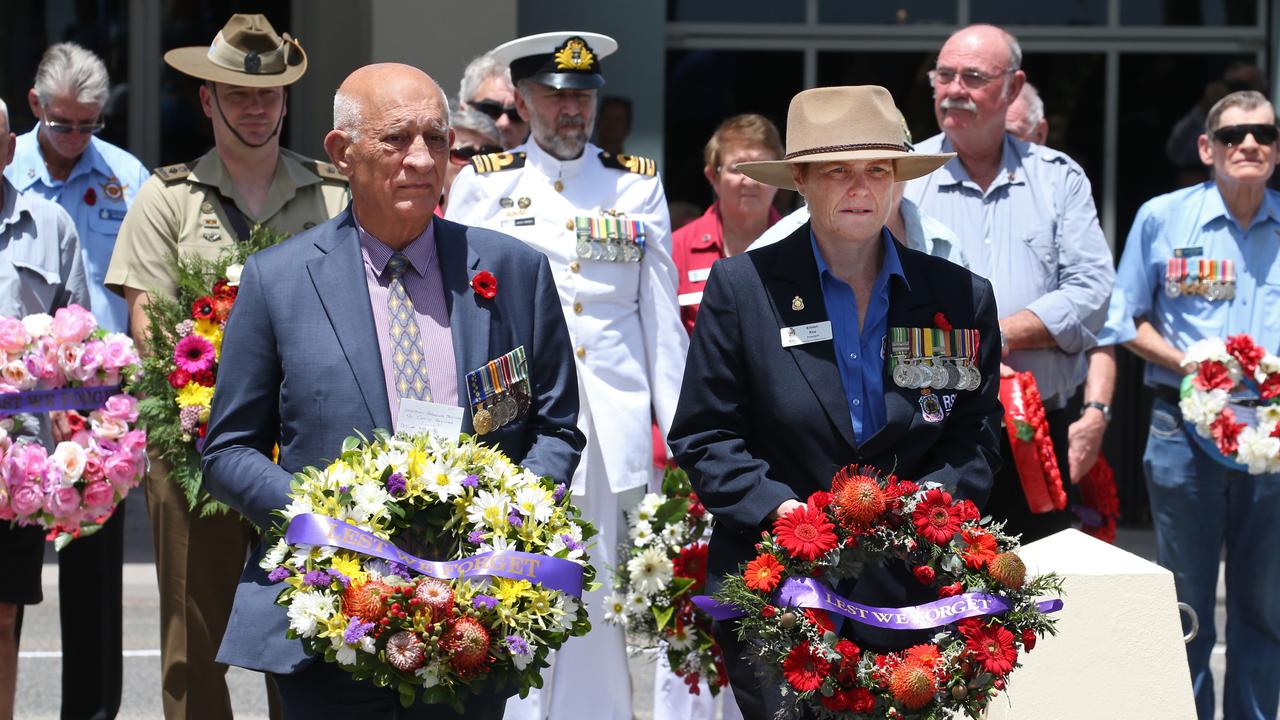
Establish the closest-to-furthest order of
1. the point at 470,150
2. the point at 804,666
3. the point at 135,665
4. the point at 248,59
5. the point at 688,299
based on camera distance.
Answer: the point at 804,666
the point at 248,59
the point at 688,299
the point at 470,150
the point at 135,665

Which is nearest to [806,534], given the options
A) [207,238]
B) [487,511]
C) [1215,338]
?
[487,511]

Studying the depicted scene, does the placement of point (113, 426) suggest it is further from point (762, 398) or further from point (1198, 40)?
point (1198, 40)

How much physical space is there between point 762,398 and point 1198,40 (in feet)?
28.6

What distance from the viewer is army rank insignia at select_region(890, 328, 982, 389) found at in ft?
14.2

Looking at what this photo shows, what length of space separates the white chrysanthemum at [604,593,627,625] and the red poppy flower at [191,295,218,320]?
1550mm

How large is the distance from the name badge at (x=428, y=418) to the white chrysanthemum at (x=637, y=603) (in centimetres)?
168

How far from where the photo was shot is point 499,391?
168 inches

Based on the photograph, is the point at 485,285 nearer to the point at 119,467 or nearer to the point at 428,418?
the point at 428,418

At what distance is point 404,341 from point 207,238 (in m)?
1.85

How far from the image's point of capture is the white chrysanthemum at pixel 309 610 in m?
3.75

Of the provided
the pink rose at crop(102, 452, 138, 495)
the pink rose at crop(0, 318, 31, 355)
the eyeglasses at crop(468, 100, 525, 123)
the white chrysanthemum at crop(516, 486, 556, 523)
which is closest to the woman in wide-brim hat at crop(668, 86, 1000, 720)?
the white chrysanthemum at crop(516, 486, 556, 523)

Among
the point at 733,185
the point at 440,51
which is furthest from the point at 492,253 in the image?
the point at 440,51

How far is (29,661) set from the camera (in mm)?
8430

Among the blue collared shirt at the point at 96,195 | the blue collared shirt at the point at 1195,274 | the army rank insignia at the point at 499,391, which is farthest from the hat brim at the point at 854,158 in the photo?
the blue collared shirt at the point at 96,195
